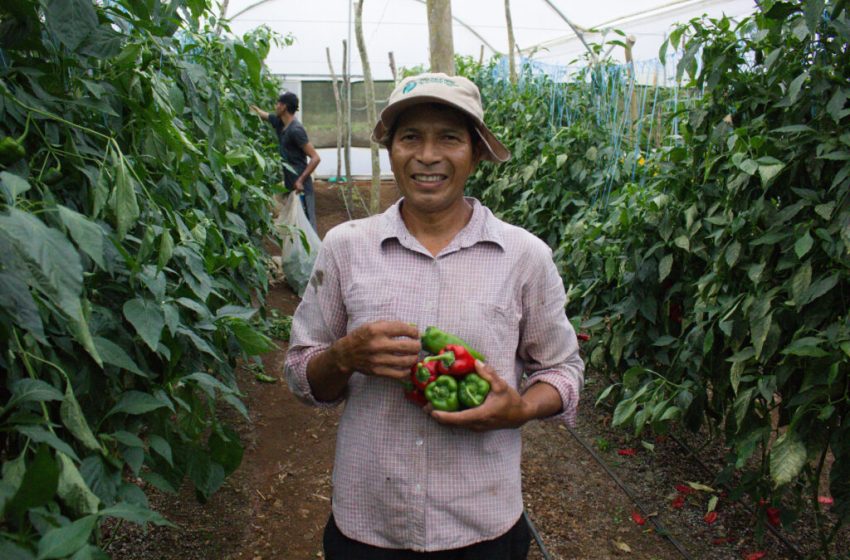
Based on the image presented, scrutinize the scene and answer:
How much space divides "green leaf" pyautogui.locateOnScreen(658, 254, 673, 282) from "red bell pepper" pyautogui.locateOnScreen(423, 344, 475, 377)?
1888 mm

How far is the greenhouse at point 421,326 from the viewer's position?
1.35 meters

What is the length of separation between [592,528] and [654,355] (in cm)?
84

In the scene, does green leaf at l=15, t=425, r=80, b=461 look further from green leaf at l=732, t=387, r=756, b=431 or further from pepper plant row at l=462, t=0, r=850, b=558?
green leaf at l=732, t=387, r=756, b=431

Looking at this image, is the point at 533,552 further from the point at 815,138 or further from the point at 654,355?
the point at 815,138

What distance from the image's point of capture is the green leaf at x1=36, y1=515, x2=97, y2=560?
965mm

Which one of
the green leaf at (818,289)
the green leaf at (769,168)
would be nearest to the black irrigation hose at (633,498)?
the green leaf at (818,289)

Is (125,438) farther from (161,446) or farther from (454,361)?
(454,361)

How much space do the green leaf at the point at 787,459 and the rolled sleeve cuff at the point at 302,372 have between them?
1511 mm

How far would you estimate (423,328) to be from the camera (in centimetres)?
156

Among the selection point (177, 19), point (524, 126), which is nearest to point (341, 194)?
point (524, 126)

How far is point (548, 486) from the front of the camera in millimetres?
3602

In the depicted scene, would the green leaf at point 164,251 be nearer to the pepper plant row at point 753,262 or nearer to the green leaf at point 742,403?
the pepper plant row at point 753,262

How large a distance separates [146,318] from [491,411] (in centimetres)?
72

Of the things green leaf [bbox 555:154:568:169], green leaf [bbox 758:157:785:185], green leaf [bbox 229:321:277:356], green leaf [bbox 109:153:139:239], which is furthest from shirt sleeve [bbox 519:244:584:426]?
green leaf [bbox 555:154:568:169]
